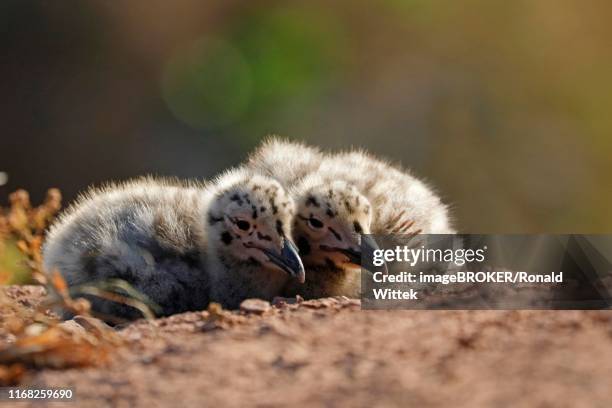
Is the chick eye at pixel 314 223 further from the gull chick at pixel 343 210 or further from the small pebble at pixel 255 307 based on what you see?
the small pebble at pixel 255 307

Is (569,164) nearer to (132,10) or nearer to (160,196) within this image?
(132,10)

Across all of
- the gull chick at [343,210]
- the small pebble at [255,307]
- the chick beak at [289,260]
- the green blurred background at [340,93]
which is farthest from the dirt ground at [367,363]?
the green blurred background at [340,93]

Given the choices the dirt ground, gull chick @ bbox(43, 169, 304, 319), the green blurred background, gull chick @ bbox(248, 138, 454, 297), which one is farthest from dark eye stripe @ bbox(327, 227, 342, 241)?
the green blurred background

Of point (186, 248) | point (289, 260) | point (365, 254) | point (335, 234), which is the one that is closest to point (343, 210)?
point (335, 234)

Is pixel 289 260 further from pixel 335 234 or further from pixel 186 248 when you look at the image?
pixel 186 248

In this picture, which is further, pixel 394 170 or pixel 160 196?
pixel 394 170

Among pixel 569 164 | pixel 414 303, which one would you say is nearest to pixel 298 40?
pixel 569 164
